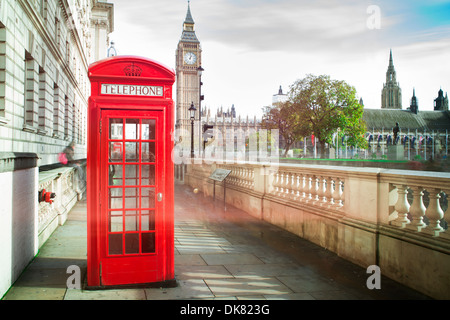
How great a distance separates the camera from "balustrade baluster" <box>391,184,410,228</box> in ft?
17.1

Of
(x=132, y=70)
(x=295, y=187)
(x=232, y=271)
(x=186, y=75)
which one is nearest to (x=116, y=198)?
(x=132, y=70)

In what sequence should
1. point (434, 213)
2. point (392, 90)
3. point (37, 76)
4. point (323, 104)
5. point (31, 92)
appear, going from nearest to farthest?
point (434, 213) → point (31, 92) → point (37, 76) → point (323, 104) → point (392, 90)

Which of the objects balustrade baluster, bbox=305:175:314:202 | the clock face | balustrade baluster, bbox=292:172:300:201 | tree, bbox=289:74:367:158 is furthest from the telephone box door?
the clock face

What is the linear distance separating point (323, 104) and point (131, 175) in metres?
47.9

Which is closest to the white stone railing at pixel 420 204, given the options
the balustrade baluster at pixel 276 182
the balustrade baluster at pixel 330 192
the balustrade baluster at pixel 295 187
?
the balustrade baluster at pixel 330 192

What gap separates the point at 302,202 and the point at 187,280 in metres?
3.46

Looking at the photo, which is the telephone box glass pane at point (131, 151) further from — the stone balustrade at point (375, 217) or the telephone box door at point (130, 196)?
the stone balustrade at point (375, 217)

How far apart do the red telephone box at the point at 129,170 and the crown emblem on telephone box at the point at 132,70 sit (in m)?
0.01

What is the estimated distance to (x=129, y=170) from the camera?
4871mm

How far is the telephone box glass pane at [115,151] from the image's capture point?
4703 mm

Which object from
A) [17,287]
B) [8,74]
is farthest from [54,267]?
[8,74]

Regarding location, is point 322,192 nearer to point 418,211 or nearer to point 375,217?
point 375,217

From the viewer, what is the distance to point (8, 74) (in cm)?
1329

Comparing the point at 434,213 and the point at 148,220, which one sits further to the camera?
the point at 148,220
